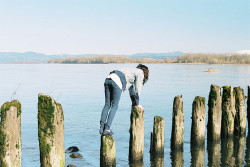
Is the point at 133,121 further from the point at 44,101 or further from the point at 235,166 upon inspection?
the point at 235,166

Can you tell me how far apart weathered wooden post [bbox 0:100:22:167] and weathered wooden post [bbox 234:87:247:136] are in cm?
821

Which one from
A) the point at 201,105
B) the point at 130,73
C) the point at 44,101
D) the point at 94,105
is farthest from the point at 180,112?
the point at 94,105

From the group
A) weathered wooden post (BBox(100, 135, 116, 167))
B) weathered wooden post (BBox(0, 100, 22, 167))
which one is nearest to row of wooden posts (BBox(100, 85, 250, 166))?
weathered wooden post (BBox(100, 135, 116, 167))

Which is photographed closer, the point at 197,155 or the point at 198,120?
the point at 198,120

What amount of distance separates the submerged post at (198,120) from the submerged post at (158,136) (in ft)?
5.53

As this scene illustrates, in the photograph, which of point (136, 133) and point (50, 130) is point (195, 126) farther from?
point (50, 130)

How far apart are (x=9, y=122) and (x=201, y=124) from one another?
6.18m

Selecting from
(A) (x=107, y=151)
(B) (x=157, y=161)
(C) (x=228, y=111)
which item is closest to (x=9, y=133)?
(A) (x=107, y=151)

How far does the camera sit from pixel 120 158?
38.2ft

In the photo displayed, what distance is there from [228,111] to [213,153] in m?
1.55

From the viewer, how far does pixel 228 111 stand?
12180 millimetres

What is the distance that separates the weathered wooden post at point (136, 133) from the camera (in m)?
8.77

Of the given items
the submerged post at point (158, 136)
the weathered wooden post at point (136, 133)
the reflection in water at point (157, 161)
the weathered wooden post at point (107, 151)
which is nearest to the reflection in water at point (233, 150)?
the reflection in water at point (157, 161)

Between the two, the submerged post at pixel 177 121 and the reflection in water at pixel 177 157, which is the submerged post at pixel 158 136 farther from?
the reflection in water at pixel 177 157
